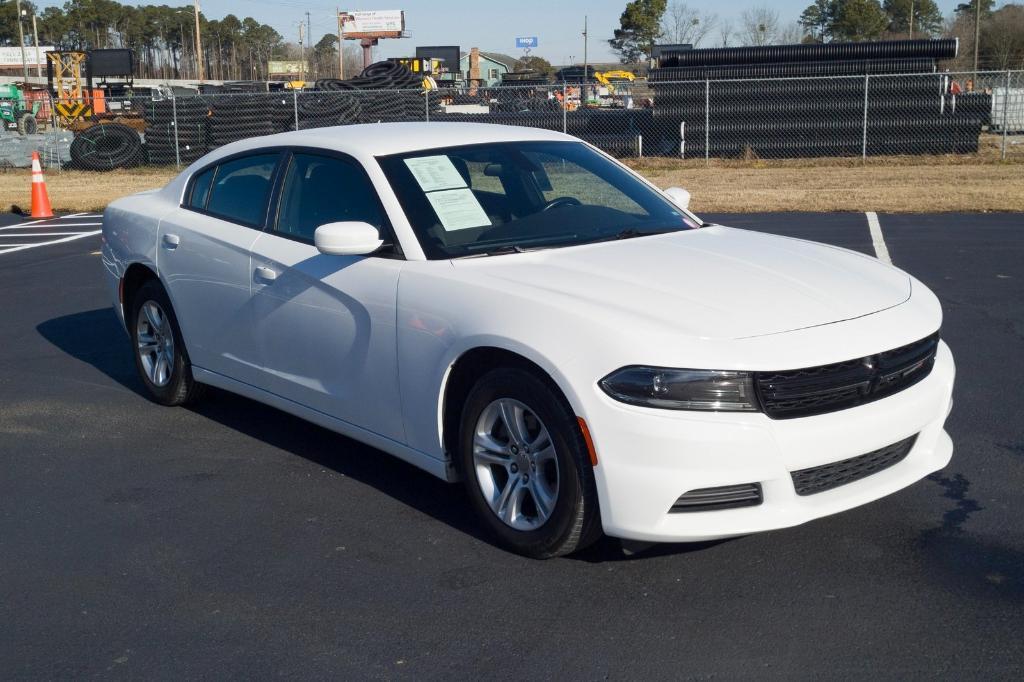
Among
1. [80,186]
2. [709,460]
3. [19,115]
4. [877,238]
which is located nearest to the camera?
[709,460]

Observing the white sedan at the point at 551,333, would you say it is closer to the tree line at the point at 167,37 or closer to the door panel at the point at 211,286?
the door panel at the point at 211,286

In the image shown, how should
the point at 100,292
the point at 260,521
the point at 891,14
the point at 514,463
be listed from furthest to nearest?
the point at 891,14, the point at 100,292, the point at 260,521, the point at 514,463

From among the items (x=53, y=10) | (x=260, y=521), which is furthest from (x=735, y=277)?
(x=53, y=10)

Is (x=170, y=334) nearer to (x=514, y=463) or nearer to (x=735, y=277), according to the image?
(x=514, y=463)

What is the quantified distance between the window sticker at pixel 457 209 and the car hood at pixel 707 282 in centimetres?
31

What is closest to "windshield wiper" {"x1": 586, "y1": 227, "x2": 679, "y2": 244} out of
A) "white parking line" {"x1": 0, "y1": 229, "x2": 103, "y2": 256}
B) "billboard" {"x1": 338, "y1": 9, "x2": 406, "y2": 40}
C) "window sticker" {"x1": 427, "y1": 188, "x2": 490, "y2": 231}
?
"window sticker" {"x1": 427, "y1": 188, "x2": 490, "y2": 231}

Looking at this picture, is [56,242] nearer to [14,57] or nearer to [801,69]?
[801,69]

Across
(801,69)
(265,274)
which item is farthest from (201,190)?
(801,69)

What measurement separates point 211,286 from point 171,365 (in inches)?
33.2

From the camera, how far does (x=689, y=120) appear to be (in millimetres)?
24797

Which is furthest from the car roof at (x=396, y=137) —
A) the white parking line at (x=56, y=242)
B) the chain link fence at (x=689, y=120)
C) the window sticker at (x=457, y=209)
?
the chain link fence at (x=689, y=120)

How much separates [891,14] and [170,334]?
9012 centimetres

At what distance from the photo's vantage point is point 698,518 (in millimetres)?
3748

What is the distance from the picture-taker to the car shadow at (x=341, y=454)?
168 inches
